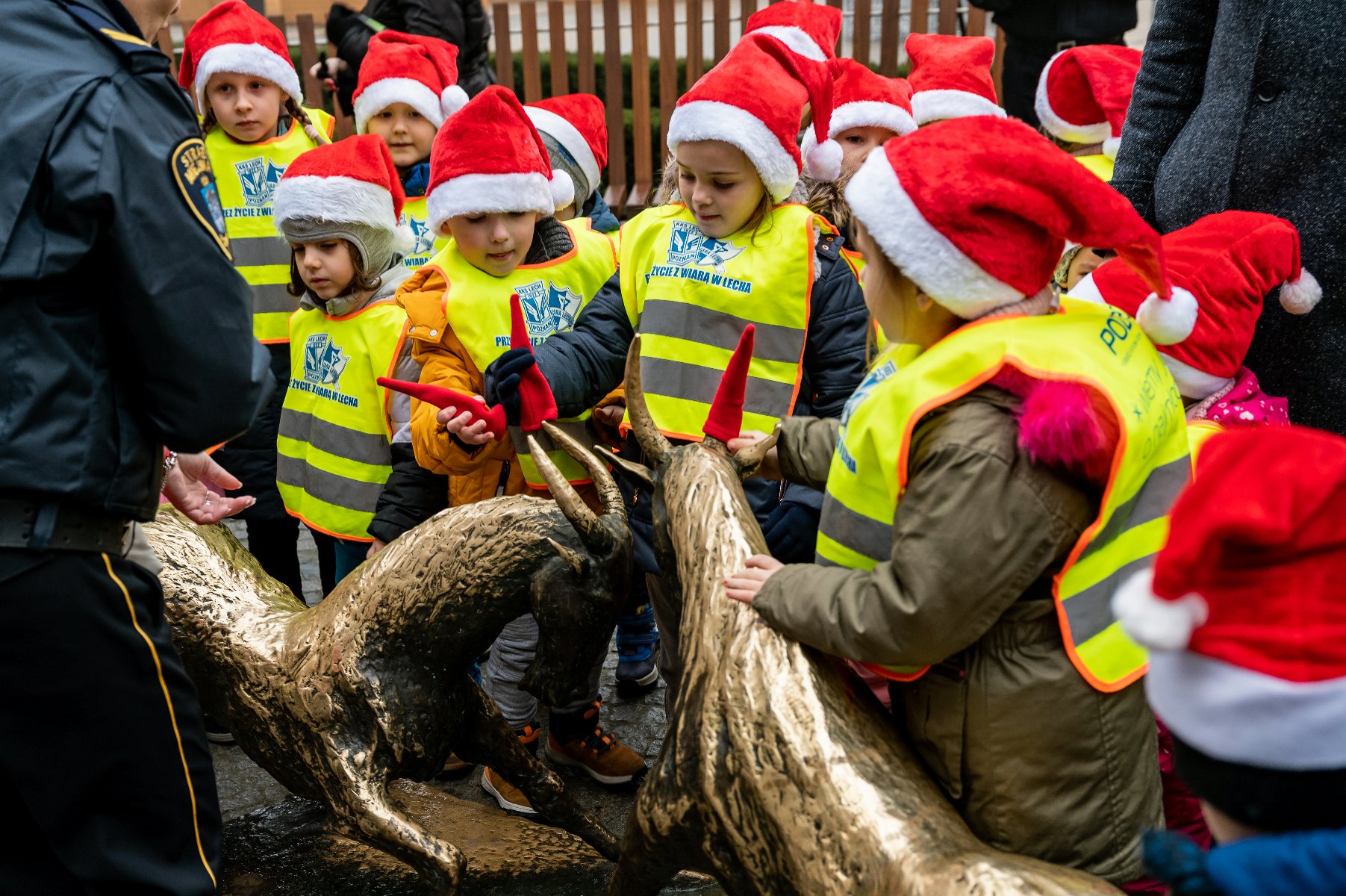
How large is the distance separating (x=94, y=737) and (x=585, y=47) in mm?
8077

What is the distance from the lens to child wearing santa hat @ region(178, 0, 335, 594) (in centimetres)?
417

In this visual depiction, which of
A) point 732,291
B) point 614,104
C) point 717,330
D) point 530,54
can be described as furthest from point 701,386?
point 530,54

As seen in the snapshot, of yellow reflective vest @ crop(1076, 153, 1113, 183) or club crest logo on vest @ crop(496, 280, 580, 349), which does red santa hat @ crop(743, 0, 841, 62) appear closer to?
yellow reflective vest @ crop(1076, 153, 1113, 183)

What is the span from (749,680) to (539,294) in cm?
185

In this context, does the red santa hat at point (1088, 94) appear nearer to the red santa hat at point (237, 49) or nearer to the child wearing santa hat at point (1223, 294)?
the child wearing santa hat at point (1223, 294)

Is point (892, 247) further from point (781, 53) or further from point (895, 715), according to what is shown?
point (781, 53)

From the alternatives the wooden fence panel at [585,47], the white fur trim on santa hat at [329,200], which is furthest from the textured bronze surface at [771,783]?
the wooden fence panel at [585,47]

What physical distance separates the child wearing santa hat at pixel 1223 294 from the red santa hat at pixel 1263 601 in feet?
4.06

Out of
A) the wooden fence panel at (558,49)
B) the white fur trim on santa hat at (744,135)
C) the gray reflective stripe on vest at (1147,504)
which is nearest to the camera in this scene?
the gray reflective stripe on vest at (1147,504)

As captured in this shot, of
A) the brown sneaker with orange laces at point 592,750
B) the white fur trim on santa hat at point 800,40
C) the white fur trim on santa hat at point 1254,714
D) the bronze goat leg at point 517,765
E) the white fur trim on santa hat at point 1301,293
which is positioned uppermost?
the white fur trim on santa hat at point 800,40

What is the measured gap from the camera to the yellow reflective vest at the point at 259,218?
4.39 meters

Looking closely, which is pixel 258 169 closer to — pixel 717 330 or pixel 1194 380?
pixel 717 330

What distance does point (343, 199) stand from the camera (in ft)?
11.8

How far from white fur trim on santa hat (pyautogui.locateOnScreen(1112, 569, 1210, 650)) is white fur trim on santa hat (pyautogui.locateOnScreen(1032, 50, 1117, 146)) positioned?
3790 millimetres
